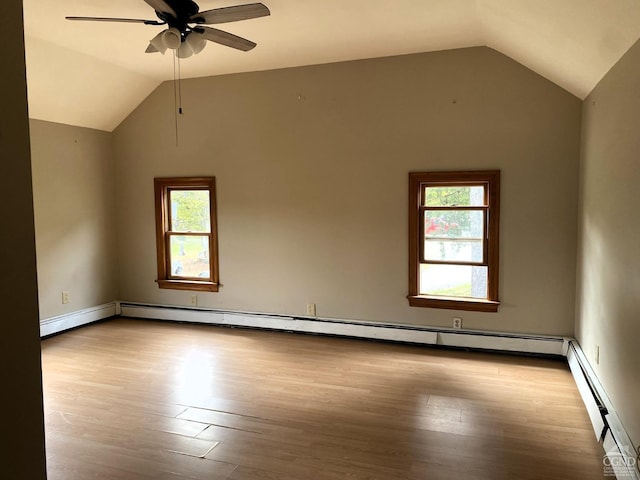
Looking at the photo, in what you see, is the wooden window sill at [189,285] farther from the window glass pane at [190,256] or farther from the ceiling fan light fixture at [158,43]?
the ceiling fan light fixture at [158,43]

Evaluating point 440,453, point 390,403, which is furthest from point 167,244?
point 440,453

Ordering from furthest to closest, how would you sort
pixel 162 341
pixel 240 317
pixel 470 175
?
1. pixel 240 317
2. pixel 162 341
3. pixel 470 175

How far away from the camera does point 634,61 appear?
8.00ft

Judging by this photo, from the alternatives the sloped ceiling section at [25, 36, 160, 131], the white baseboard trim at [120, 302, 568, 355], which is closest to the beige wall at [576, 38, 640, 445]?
the white baseboard trim at [120, 302, 568, 355]

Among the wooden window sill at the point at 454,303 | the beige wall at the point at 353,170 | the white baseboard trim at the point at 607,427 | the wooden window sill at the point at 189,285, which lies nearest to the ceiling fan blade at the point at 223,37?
the beige wall at the point at 353,170

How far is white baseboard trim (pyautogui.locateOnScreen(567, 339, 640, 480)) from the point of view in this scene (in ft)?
7.77

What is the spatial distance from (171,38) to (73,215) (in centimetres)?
331

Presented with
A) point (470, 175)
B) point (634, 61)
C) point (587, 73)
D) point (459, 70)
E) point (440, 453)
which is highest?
point (459, 70)

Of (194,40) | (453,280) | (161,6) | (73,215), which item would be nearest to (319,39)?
(194,40)

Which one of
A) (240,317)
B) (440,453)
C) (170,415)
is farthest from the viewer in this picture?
(240,317)

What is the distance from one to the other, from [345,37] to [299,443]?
133 inches

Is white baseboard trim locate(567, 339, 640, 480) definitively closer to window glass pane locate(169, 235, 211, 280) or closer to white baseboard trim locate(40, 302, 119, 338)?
window glass pane locate(169, 235, 211, 280)

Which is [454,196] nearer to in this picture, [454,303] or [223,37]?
[454,303]

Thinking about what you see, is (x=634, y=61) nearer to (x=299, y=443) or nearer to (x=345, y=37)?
(x=345, y=37)
